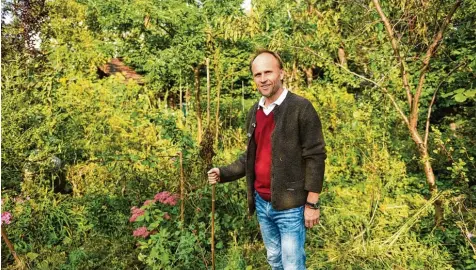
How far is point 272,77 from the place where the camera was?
6.63 feet

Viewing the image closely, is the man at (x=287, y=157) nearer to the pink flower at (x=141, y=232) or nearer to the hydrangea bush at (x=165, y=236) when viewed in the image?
the hydrangea bush at (x=165, y=236)

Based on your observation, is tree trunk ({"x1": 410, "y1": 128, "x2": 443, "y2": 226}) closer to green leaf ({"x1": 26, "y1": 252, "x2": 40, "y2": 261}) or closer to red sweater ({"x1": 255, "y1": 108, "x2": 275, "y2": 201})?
red sweater ({"x1": 255, "y1": 108, "x2": 275, "y2": 201})

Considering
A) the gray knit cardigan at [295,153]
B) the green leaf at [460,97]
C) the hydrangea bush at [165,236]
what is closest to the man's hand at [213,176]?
the gray knit cardigan at [295,153]

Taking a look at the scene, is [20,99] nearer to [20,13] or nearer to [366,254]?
[20,13]

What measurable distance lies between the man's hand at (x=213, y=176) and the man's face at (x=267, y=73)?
592mm

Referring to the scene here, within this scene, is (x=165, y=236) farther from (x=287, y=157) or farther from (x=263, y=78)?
(x=263, y=78)

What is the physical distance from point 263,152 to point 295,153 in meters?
0.22

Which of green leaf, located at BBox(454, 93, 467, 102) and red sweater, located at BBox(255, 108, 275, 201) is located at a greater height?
green leaf, located at BBox(454, 93, 467, 102)

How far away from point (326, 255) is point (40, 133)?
3186mm

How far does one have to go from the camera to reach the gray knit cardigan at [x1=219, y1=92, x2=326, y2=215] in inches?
77.5

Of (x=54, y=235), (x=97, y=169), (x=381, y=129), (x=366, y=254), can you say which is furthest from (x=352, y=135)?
(x=54, y=235)

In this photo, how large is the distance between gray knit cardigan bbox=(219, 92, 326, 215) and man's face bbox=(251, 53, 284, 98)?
0.34 ft

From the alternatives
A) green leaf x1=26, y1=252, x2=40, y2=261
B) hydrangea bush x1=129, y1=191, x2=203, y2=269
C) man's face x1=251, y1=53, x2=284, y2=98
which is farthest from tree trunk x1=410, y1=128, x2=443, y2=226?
green leaf x1=26, y1=252, x2=40, y2=261

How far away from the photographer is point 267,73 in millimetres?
2020
